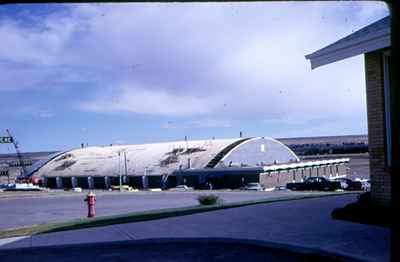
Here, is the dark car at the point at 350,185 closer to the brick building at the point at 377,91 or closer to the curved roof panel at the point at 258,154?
the curved roof panel at the point at 258,154

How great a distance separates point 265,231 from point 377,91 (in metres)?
3.51

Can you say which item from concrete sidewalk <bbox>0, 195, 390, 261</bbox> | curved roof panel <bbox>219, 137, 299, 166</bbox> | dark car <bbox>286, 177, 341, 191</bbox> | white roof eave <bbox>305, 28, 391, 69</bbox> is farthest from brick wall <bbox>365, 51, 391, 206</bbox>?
curved roof panel <bbox>219, 137, 299, 166</bbox>

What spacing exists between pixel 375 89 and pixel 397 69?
7.58 m

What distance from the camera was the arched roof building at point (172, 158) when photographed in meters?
74.3

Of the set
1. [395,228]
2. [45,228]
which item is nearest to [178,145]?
[45,228]

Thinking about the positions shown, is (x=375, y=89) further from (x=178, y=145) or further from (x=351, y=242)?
(x=178, y=145)

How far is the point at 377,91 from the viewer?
1090 cm

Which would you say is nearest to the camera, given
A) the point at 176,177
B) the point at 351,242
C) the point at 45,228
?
the point at 351,242

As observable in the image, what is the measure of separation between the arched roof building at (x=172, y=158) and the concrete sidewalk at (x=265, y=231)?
56752mm

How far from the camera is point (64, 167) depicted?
89.2 metres

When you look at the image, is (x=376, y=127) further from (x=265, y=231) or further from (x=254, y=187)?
(x=254, y=187)

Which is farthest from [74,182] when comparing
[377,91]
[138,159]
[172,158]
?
[377,91]

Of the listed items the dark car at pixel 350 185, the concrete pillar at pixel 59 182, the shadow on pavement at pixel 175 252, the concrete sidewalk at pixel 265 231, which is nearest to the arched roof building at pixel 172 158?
the concrete pillar at pixel 59 182

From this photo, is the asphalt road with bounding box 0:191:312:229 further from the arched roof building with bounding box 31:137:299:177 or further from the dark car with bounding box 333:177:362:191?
the arched roof building with bounding box 31:137:299:177
